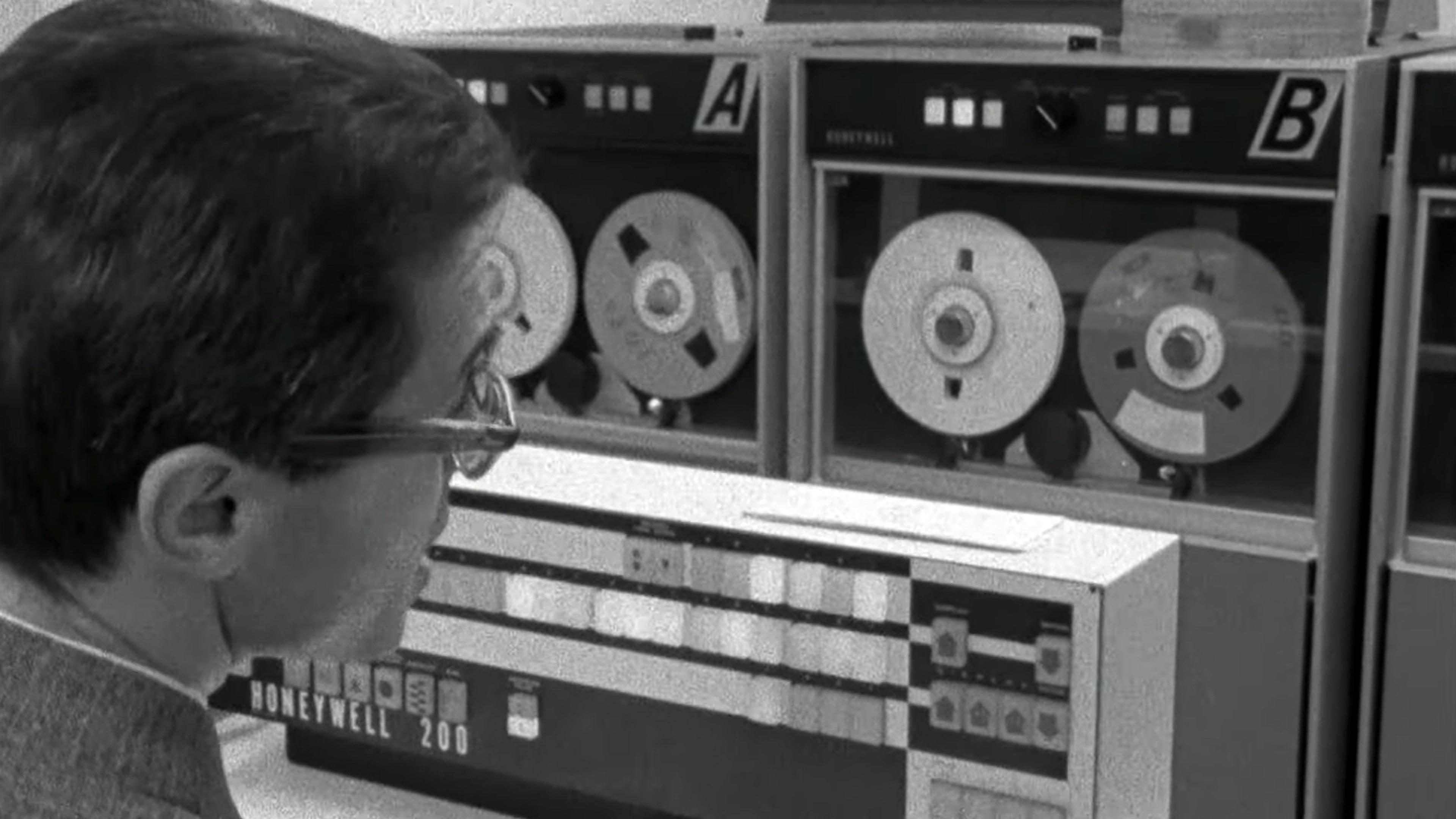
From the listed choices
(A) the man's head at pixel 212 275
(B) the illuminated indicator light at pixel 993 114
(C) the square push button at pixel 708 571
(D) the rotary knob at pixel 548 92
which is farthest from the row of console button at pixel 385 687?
(D) the rotary knob at pixel 548 92

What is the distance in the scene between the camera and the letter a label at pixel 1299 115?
2.14 m

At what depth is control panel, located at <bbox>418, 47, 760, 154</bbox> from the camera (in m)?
2.56

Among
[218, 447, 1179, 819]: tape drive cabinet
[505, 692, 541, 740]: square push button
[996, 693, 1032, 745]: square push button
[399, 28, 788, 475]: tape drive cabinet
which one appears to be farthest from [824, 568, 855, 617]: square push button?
[399, 28, 788, 475]: tape drive cabinet

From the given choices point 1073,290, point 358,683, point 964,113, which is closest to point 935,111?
point 964,113

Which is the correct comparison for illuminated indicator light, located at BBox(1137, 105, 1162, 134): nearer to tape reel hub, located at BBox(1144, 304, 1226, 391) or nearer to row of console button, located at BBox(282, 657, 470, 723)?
tape reel hub, located at BBox(1144, 304, 1226, 391)

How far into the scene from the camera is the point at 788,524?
1.25 metres

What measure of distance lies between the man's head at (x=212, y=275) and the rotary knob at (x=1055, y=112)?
64.7 inches

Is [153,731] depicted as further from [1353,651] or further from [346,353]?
[1353,651]

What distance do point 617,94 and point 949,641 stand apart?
1588mm

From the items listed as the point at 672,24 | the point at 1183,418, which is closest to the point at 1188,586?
the point at 1183,418

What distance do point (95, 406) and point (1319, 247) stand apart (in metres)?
1.83

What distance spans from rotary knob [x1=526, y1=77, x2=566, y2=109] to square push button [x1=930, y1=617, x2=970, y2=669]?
1643 millimetres

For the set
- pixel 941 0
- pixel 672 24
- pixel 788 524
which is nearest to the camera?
pixel 788 524

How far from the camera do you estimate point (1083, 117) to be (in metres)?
2.31
